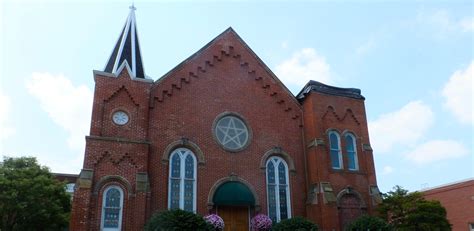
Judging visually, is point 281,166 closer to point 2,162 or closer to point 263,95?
point 263,95

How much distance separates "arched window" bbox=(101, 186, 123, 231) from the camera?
14.7 meters

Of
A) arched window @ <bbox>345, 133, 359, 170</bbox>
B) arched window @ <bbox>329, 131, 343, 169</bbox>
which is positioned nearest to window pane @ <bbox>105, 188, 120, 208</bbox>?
arched window @ <bbox>329, 131, 343, 169</bbox>

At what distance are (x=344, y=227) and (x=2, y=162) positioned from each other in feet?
59.8

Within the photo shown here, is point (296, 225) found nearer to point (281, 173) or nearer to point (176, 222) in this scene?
point (281, 173)

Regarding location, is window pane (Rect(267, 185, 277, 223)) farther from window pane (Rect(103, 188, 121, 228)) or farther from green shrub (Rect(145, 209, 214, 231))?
window pane (Rect(103, 188, 121, 228))

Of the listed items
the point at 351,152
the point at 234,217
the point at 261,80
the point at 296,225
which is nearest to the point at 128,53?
the point at 261,80

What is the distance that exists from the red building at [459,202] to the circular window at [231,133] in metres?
15.4

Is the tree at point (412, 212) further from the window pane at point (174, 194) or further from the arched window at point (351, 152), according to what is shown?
the window pane at point (174, 194)

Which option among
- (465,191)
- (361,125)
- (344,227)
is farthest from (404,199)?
(465,191)

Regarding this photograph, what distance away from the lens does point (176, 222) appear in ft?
43.9

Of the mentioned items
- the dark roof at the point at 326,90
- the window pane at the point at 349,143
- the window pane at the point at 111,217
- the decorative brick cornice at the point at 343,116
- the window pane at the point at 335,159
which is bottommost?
the window pane at the point at 111,217

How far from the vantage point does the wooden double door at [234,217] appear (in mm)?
17078

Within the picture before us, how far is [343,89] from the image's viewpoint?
20906mm

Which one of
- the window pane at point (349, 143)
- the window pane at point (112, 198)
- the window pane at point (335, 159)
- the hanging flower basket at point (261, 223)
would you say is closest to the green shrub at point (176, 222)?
the window pane at point (112, 198)
